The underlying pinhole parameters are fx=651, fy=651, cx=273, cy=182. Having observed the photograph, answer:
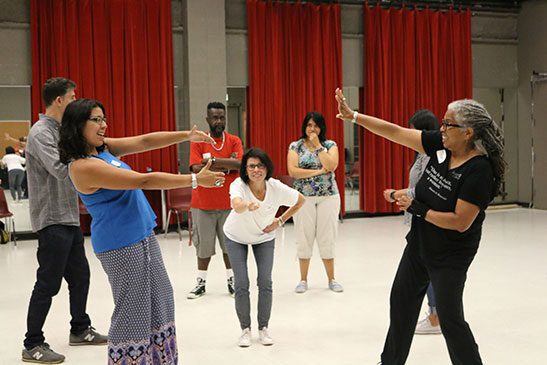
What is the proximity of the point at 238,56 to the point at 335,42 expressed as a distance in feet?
5.59

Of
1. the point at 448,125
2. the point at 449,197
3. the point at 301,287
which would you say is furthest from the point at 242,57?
the point at 449,197

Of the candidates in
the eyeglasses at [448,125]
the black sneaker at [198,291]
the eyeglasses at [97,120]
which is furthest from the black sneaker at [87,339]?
the eyeglasses at [448,125]

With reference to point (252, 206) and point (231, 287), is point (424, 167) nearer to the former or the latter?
point (252, 206)

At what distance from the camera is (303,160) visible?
19.7 ft

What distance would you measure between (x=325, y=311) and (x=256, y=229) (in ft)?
4.26

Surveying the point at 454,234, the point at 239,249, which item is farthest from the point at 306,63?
the point at 454,234

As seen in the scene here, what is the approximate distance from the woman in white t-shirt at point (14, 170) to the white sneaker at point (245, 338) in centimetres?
647

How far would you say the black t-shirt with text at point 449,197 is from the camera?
10.2 feet

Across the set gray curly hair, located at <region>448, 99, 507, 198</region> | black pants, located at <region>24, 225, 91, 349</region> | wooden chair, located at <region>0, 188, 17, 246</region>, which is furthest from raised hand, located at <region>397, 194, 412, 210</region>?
wooden chair, located at <region>0, 188, 17, 246</region>

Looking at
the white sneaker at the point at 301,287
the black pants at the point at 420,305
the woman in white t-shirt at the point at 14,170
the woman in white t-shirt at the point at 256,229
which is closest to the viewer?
the black pants at the point at 420,305

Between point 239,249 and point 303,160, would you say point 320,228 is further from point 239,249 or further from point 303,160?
point 239,249

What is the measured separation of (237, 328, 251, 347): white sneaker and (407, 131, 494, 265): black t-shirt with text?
1.58m

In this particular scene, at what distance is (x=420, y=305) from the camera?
11.4ft

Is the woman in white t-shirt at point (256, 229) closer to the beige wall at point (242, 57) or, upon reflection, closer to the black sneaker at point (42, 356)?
the black sneaker at point (42, 356)
